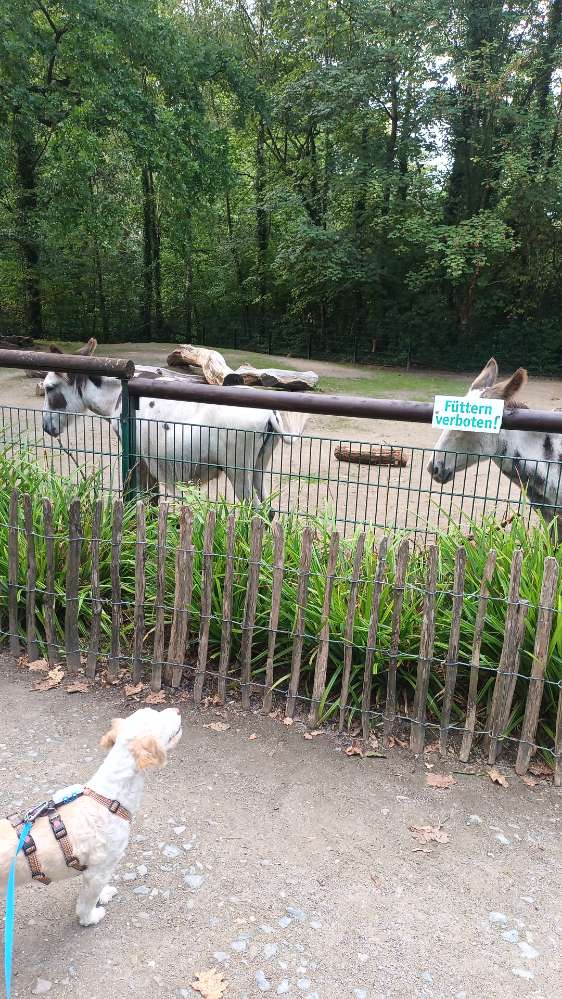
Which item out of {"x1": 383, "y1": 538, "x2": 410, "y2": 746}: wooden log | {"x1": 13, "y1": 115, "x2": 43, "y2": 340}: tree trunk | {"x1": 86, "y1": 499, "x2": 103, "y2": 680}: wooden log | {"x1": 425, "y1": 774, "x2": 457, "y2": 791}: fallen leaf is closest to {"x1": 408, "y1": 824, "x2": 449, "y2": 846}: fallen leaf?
{"x1": 425, "y1": 774, "x2": 457, "y2": 791}: fallen leaf

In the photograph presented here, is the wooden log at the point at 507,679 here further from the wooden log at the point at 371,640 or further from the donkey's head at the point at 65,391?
the donkey's head at the point at 65,391

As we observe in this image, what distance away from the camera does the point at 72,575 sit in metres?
4.04

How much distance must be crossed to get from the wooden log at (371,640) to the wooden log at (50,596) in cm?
184

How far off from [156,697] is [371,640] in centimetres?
124

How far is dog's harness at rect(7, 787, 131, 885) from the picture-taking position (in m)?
2.22

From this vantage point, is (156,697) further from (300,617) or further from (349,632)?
(349,632)

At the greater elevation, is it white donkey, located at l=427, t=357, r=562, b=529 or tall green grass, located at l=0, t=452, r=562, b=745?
white donkey, located at l=427, t=357, r=562, b=529

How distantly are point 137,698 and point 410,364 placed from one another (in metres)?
21.8

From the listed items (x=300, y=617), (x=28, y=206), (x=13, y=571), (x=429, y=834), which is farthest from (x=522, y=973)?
(x=28, y=206)

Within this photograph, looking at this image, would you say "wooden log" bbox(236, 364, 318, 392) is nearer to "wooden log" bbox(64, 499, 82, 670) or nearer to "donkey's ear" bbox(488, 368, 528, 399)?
"donkey's ear" bbox(488, 368, 528, 399)

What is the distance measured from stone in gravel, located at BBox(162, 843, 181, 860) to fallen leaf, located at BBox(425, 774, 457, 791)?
46.3 inches

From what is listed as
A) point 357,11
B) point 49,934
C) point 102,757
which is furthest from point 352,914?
point 357,11

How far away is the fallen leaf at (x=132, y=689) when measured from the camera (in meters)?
3.95

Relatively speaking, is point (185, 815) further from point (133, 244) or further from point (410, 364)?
point (133, 244)
